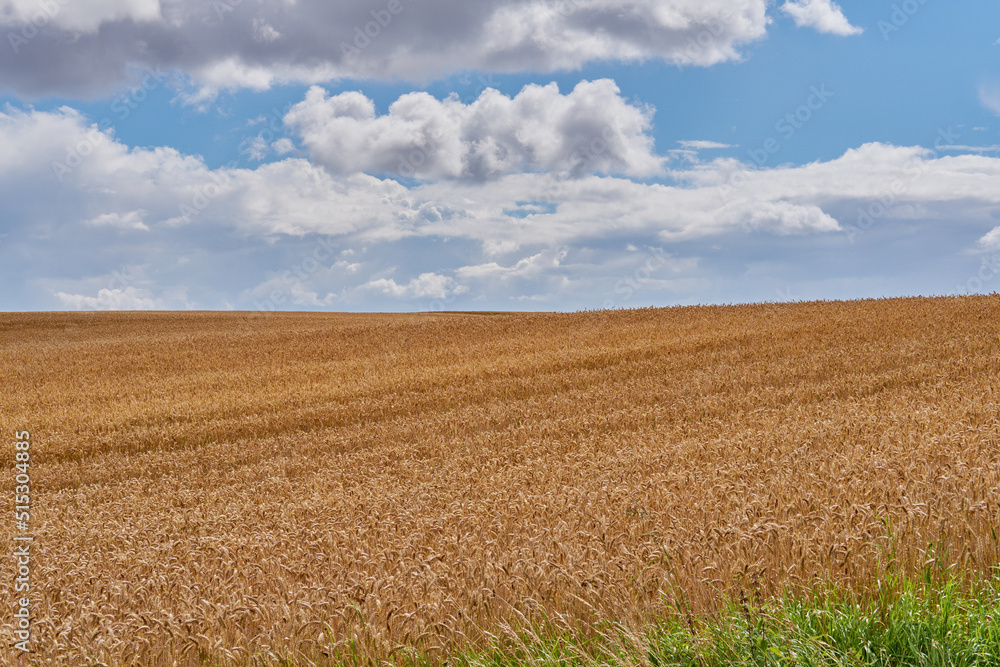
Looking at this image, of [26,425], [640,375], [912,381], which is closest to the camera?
[912,381]

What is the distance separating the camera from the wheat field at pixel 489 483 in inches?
142

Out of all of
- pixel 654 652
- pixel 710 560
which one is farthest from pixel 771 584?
pixel 654 652

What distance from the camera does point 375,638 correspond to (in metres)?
3.24

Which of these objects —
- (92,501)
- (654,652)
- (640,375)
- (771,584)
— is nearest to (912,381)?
(640,375)

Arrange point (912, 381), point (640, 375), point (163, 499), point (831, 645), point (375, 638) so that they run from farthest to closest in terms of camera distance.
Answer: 1. point (640, 375)
2. point (912, 381)
3. point (163, 499)
4. point (375, 638)
5. point (831, 645)

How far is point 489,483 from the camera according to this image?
793 cm

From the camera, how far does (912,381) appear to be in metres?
13.9

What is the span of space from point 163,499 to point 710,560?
8.95m

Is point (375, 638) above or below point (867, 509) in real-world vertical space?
below

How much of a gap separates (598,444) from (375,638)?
→ 766cm

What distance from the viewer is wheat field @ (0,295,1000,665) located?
3.60 m

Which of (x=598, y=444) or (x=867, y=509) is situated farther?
(x=598, y=444)

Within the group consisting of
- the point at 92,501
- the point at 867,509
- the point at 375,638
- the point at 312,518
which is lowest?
the point at 92,501

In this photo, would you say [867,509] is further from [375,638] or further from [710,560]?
[375,638]
